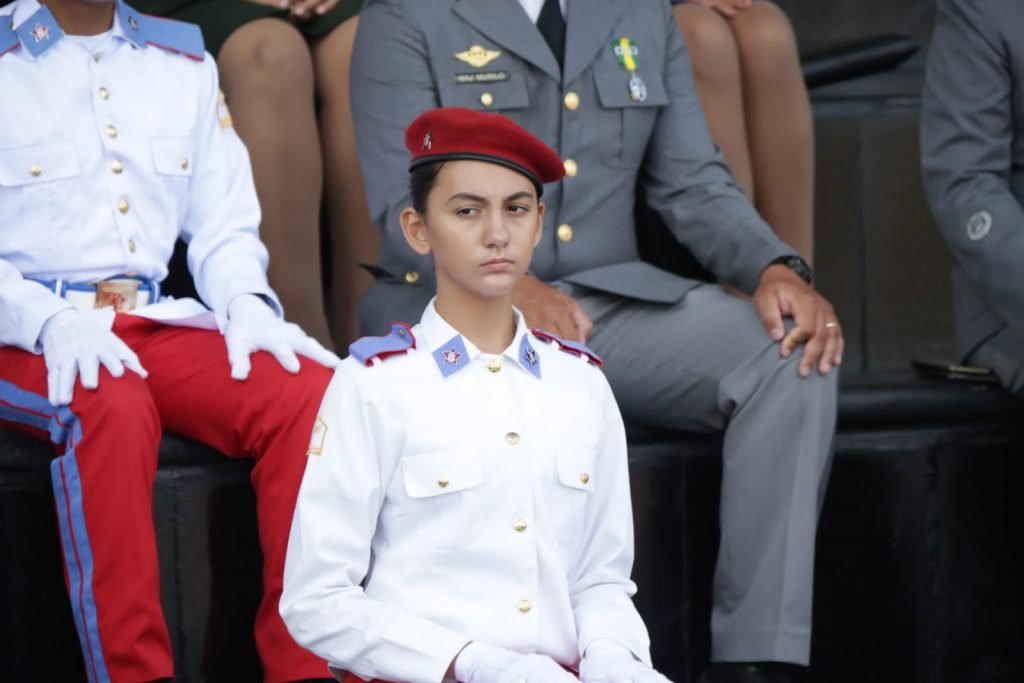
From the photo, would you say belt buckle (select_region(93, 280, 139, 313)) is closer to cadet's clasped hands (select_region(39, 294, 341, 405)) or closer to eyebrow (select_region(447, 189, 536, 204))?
cadet's clasped hands (select_region(39, 294, 341, 405))

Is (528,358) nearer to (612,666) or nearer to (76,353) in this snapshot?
(612,666)

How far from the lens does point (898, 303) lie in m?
4.66

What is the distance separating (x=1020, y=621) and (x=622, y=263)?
988 millimetres

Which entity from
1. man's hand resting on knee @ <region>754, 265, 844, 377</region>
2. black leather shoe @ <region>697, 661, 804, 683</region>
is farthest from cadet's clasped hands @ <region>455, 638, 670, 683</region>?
man's hand resting on knee @ <region>754, 265, 844, 377</region>

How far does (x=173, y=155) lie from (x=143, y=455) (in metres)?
0.66

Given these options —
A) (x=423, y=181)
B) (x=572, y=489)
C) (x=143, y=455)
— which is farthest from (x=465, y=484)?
(x=143, y=455)

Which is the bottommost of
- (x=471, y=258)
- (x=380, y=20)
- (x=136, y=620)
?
(x=136, y=620)

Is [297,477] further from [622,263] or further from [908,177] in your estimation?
[908,177]

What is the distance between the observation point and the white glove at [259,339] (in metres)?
2.93

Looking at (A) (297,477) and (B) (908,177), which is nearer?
(A) (297,477)

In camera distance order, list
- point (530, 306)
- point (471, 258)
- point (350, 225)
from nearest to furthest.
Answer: point (471, 258), point (530, 306), point (350, 225)

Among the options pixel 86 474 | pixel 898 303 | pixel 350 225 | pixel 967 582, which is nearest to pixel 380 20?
pixel 350 225

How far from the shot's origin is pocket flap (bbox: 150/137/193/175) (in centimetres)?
319

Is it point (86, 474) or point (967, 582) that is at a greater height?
point (86, 474)
